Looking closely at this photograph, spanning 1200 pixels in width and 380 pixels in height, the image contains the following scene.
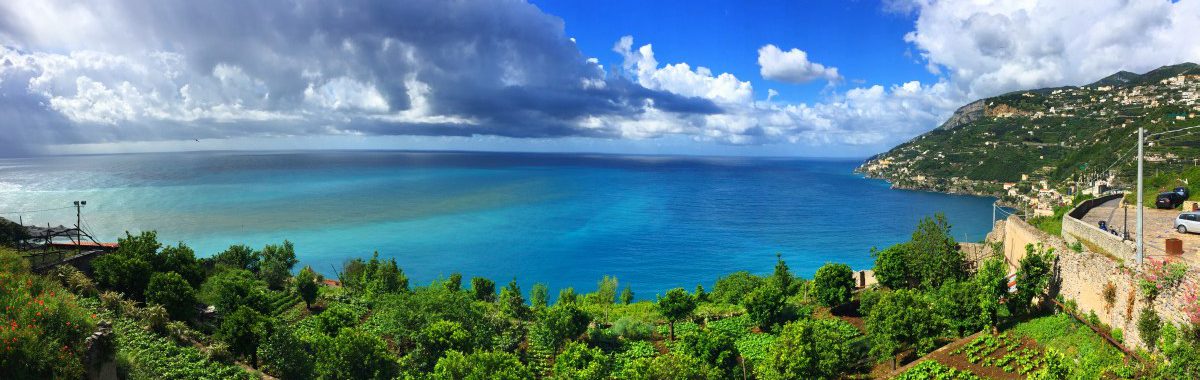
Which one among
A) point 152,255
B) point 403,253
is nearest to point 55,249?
point 152,255

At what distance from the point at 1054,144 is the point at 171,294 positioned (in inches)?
6529

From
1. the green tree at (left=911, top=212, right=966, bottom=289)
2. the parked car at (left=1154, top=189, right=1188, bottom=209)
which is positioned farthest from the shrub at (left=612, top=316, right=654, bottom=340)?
the parked car at (left=1154, top=189, right=1188, bottom=209)

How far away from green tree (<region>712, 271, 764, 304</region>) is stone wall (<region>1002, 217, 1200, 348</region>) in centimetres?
1841

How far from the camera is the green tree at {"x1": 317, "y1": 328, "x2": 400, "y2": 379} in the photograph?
19.4 m

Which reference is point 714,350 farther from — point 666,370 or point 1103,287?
point 1103,287

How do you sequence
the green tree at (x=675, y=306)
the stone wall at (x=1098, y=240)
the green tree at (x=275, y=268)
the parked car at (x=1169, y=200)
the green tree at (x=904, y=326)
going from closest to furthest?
the stone wall at (x=1098, y=240), the green tree at (x=904, y=326), the parked car at (x=1169, y=200), the green tree at (x=675, y=306), the green tree at (x=275, y=268)

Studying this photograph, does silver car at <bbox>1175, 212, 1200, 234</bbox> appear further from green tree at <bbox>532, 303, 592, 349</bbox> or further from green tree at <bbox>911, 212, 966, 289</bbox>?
green tree at <bbox>532, 303, 592, 349</bbox>

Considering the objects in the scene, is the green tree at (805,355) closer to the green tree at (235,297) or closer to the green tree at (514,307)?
the green tree at (514,307)

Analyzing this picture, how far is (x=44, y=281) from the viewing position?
66.8 ft

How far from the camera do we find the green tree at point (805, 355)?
19.1 m

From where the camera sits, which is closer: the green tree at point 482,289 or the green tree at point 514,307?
the green tree at point 514,307

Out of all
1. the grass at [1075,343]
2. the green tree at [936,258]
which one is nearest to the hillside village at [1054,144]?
the green tree at [936,258]

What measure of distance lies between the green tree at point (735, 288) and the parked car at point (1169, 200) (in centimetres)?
2158

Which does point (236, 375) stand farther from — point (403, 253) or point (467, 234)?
point (467, 234)
